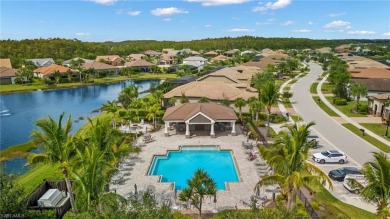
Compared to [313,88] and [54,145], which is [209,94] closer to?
[54,145]

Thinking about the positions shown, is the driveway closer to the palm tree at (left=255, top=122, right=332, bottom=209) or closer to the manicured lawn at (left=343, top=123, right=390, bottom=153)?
the manicured lawn at (left=343, top=123, right=390, bottom=153)

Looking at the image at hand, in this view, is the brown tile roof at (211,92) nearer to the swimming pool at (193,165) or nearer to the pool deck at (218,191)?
the pool deck at (218,191)

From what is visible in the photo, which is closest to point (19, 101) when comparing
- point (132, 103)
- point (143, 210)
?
point (132, 103)

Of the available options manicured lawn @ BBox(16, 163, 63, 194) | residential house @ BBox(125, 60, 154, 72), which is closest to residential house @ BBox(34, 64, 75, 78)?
residential house @ BBox(125, 60, 154, 72)

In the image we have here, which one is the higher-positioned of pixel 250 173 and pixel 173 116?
pixel 173 116

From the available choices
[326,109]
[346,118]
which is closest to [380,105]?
[346,118]

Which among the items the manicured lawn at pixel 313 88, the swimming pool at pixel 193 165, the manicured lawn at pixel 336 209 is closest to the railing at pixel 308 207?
the manicured lawn at pixel 336 209

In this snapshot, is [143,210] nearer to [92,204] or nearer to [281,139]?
[92,204]
